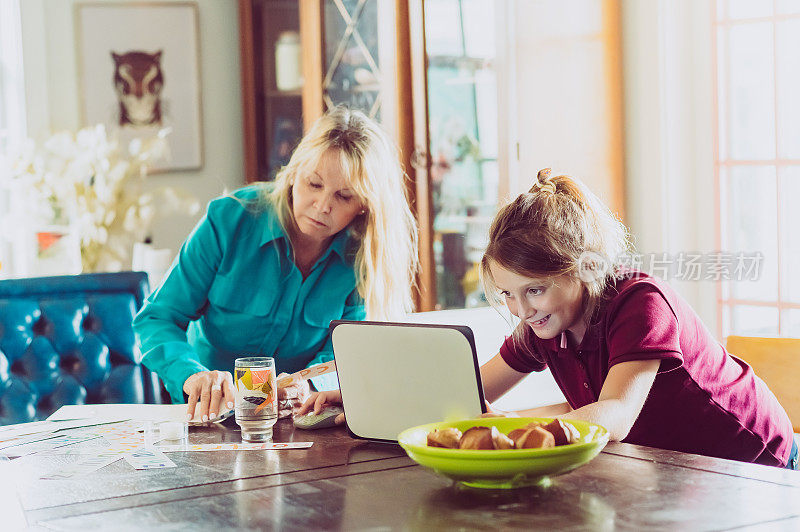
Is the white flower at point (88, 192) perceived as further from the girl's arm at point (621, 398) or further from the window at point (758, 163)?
the girl's arm at point (621, 398)

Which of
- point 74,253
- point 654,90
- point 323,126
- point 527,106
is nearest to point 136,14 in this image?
point 74,253

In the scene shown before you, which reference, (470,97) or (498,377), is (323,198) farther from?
(470,97)

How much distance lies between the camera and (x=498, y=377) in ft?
6.59

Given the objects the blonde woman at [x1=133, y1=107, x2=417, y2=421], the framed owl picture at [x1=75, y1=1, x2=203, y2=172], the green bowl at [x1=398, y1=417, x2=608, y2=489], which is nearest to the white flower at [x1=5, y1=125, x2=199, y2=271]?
the framed owl picture at [x1=75, y1=1, x2=203, y2=172]

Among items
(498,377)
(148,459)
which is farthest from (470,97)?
(148,459)

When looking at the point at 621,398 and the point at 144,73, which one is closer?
the point at 621,398

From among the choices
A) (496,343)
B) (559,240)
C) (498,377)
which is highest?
(559,240)

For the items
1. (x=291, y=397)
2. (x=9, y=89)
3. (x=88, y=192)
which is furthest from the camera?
(x=9, y=89)

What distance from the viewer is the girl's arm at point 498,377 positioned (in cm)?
201

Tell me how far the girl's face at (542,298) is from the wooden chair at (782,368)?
631 mm

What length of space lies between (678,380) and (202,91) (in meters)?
3.55

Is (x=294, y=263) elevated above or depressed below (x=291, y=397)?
above

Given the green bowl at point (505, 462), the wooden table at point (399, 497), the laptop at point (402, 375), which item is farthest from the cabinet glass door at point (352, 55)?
the green bowl at point (505, 462)

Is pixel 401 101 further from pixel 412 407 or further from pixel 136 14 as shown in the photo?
pixel 412 407
